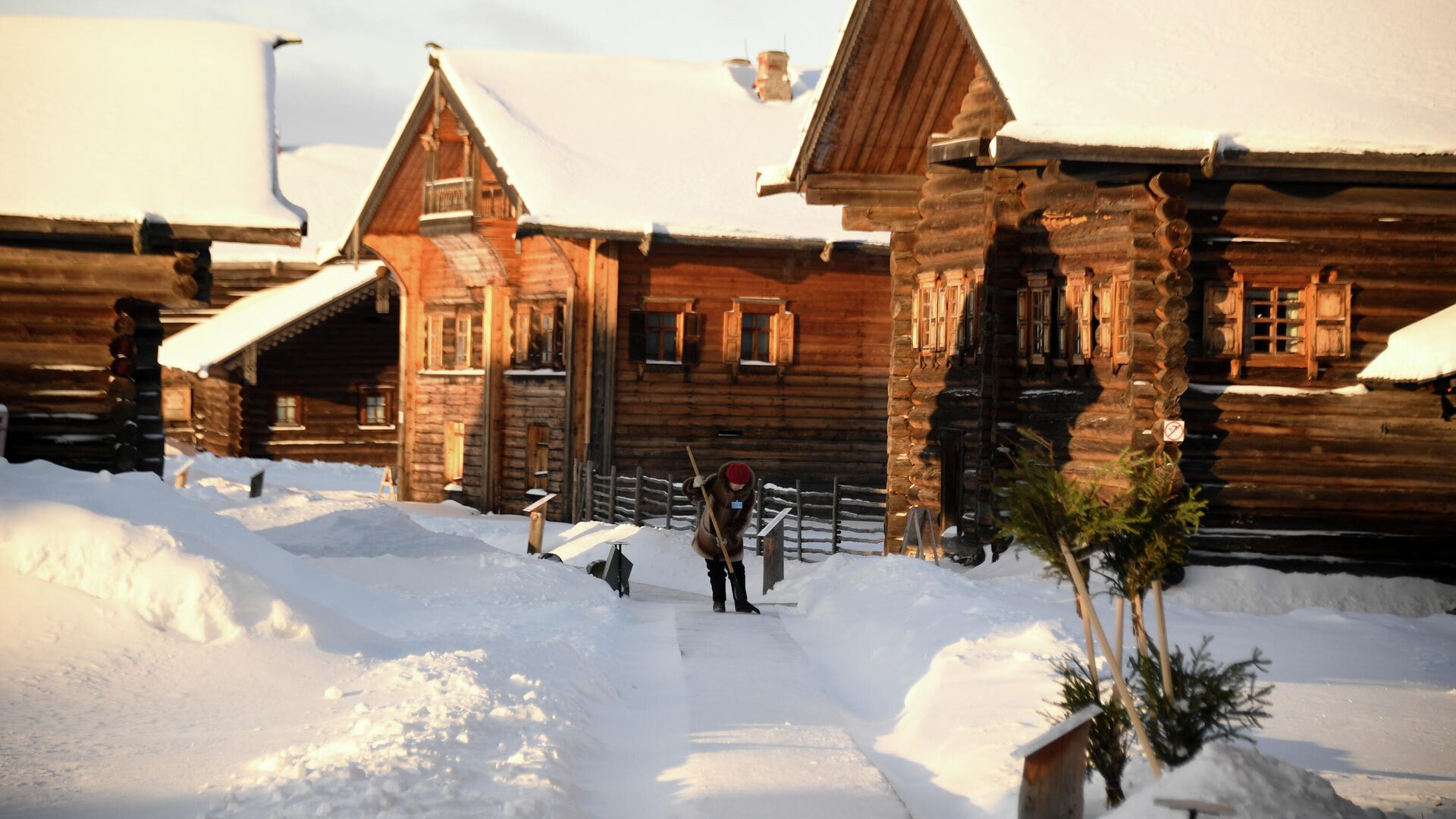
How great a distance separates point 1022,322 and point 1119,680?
10.1m

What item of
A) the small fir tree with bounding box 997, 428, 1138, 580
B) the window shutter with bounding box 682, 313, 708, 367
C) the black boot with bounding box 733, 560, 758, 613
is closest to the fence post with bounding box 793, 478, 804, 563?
the window shutter with bounding box 682, 313, 708, 367

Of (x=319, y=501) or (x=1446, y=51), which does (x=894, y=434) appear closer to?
(x=1446, y=51)

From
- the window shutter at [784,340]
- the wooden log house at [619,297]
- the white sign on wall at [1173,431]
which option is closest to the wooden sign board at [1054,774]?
the white sign on wall at [1173,431]

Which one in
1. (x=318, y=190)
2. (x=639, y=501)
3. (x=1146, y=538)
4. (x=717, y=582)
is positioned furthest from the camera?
(x=318, y=190)

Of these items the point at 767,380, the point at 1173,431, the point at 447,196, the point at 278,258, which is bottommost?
the point at 1173,431

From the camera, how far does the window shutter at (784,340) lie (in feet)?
80.9

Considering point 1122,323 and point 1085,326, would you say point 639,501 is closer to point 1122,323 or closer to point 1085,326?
point 1085,326

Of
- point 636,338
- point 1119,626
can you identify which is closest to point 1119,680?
point 1119,626

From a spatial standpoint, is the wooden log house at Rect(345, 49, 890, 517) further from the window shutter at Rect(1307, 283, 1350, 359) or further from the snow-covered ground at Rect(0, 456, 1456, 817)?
the window shutter at Rect(1307, 283, 1350, 359)

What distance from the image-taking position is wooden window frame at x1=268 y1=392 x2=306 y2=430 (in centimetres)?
3397

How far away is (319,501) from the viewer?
22.4 metres

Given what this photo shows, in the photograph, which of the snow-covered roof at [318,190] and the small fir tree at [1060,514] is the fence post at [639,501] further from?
the small fir tree at [1060,514]

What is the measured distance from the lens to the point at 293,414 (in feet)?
112

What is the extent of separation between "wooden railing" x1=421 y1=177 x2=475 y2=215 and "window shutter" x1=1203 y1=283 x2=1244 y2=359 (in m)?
15.7
